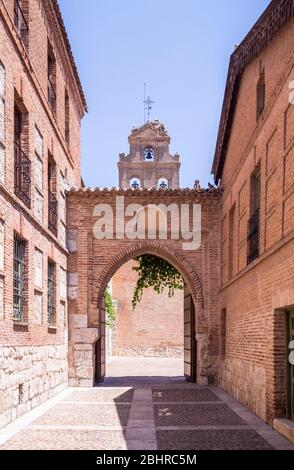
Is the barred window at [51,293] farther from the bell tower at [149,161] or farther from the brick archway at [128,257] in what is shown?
the bell tower at [149,161]

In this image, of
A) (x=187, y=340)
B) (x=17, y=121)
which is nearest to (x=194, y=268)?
(x=187, y=340)

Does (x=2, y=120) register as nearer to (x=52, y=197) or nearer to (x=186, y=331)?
(x=52, y=197)

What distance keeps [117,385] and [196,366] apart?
6.90ft

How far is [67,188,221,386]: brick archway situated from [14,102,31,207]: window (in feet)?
16.8

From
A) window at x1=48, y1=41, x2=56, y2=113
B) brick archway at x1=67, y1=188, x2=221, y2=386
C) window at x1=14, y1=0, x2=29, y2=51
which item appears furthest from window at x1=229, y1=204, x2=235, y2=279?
window at x1=14, y1=0, x2=29, y2=51

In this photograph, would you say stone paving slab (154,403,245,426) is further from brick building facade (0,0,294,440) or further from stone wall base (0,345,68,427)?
stone wall base (0,345,68,427)

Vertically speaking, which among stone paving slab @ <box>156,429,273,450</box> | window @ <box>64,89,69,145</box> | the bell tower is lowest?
stone paving slab @ <box>156,429,273,450</box>

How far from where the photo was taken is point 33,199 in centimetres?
1324

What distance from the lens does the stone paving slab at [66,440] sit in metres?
8.62

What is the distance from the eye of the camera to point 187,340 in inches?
758

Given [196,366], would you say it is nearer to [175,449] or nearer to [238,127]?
[238,127]

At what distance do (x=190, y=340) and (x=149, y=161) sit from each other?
75.8 ft

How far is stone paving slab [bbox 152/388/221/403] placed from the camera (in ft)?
46.8

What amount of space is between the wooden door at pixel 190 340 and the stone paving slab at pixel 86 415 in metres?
5.50
